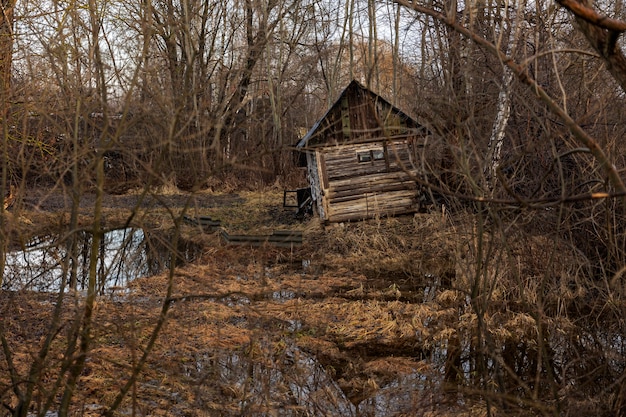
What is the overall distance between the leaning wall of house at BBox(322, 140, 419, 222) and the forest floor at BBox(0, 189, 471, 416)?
31.6 inches

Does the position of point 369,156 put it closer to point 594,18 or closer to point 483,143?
point 483,143

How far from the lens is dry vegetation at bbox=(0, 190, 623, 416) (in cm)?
500

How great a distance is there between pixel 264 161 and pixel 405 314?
57.9 ft

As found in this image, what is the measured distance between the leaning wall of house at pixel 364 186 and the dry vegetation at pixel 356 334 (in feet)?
7.79

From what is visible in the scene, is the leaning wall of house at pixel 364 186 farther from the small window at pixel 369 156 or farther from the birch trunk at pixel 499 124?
the birch trunk at pixel 499 124

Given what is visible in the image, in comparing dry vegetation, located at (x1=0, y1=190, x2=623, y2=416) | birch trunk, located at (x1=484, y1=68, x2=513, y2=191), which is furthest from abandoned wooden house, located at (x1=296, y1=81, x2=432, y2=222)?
birch trunk, located at (x1=484, y1=68, x2=513, y2=191)

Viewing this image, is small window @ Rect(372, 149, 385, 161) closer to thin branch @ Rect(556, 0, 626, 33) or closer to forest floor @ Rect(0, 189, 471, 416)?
forest floor @ Rect(0, 189, 471, 416)

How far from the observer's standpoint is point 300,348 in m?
7.51

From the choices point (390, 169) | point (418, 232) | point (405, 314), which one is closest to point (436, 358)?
point (405, 314)

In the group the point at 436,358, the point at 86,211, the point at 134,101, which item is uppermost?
the point at 134,101

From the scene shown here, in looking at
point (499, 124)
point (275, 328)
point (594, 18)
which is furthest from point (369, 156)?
point (594, 18)

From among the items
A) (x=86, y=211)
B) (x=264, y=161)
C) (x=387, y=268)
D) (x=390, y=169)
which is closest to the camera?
(x=387, y=268)

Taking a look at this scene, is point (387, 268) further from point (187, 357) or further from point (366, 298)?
point (187, 357)

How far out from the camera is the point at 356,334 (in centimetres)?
814
